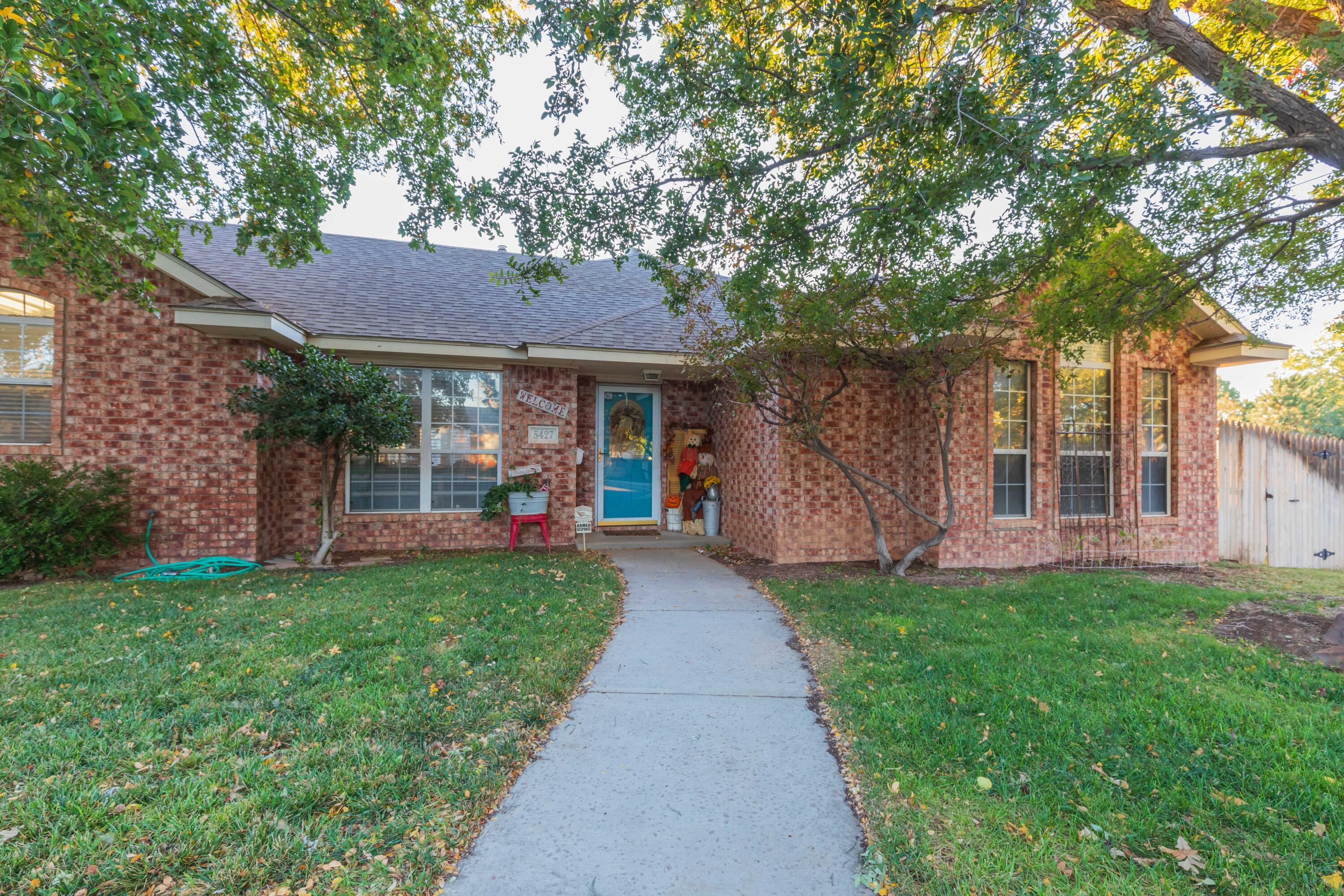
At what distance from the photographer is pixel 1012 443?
25.8 feet

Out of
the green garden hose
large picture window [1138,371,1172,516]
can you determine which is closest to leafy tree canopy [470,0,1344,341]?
large picture window [1138,371,1172,516]

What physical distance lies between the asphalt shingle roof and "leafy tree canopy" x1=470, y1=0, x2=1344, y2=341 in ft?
7.64

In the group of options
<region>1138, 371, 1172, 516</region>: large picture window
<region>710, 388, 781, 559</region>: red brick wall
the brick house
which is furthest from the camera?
<region>1138, 371, 1172, 516</region>: large picture window

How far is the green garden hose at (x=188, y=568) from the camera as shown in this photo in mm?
6648

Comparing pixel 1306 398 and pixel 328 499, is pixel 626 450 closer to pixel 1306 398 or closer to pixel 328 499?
pixel 328 499

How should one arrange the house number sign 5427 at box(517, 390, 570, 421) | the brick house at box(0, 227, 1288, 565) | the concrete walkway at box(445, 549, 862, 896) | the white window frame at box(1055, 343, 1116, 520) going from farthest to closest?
the house number sign 5427 at box(517, 390, 570, 421), the white window frame at box(1055, 343, 1116, 520), the brick house at box(0, 227, 1288, 565), the concrete walkway at box(445, 549, 862, 896)

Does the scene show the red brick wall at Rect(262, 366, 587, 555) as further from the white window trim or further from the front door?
the white window trim

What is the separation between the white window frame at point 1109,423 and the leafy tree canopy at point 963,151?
73.4 inches

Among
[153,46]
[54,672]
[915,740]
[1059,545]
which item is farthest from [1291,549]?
[153,46]

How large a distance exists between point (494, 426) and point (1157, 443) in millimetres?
9745

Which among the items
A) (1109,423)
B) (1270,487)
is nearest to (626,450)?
(1109,423)

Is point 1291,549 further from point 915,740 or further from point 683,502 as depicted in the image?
point 915,740

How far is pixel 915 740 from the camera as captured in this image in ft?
9.65

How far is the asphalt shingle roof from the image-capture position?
8.13m
